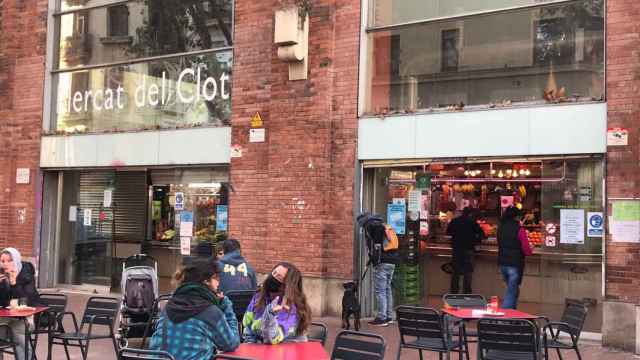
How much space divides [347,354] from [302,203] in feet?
20.6

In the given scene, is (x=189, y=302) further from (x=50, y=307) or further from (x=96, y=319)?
(x=50, y=307)

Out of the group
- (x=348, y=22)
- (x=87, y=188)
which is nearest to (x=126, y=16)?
(x=87, y=188)

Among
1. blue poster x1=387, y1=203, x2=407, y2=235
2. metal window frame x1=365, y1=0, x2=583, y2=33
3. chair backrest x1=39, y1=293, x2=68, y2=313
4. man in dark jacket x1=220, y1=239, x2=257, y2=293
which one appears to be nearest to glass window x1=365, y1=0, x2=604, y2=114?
metal window frame x1=365, y1=0, x2=583, y2=33

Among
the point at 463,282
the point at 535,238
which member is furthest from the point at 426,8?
the point at 463,282

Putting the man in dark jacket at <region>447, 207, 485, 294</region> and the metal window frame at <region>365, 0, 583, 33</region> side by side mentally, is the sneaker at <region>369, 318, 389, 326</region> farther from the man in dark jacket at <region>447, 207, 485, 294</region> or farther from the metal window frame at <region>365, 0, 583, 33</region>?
the metal window frame at <region>365, 0, 583, 33</region>

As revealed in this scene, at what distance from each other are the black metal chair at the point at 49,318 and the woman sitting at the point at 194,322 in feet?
10.9

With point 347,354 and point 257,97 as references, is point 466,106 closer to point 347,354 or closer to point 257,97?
point 257,97

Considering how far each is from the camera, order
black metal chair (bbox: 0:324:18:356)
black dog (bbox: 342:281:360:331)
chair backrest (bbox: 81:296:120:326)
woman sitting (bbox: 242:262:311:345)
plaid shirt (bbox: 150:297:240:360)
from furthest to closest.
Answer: black dog (bbox: 342:281:360:331) < chair backrest (bbox: 81:296:120:326) < black metal chair (bbox: 0:324:18:356) < woman sitting (bbox: 242:262:311:345) < plaid shirt (bbox: 150:297:240:360)

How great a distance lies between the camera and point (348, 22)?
1140 centimetres

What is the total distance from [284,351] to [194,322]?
0.82m

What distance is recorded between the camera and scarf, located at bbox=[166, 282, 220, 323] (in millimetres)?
4898

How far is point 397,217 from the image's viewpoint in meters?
11.3

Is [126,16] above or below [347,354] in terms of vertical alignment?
above

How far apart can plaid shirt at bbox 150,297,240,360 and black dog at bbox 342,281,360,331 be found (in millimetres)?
5072
